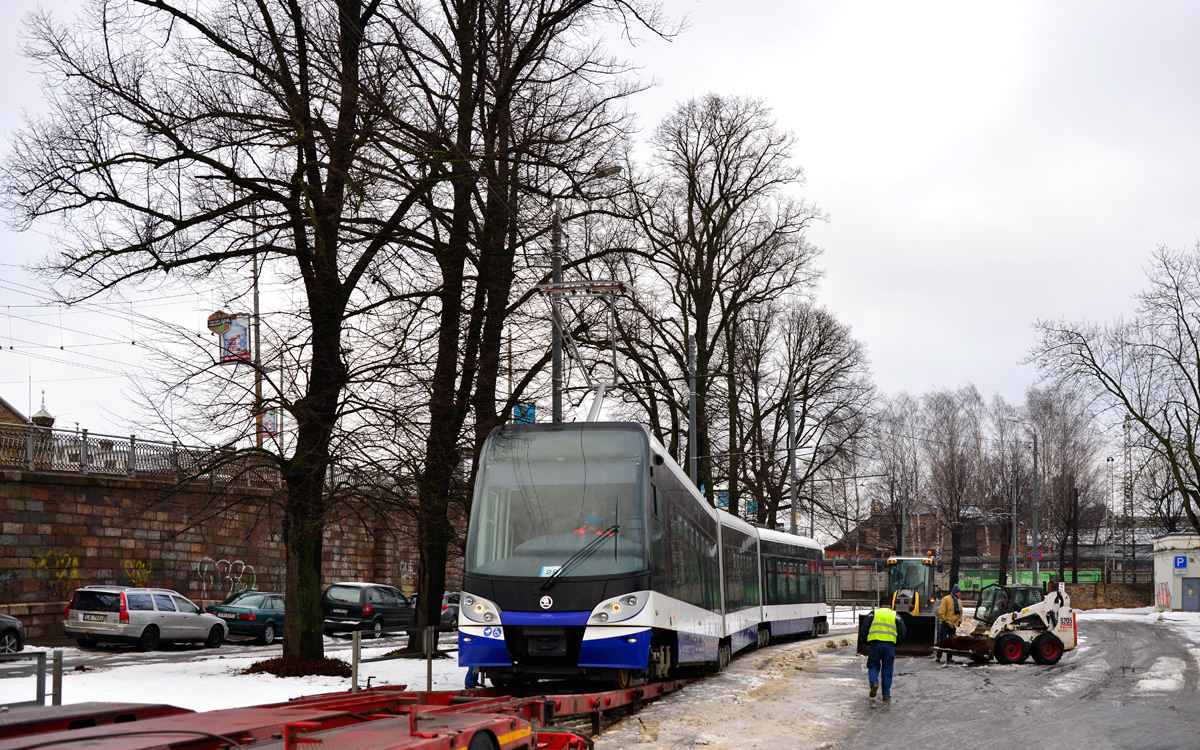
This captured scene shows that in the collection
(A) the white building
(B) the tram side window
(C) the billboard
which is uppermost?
(C) the billboard

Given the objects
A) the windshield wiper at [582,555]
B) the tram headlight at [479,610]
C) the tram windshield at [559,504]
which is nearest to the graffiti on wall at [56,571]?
the tram windshield at [559,504]

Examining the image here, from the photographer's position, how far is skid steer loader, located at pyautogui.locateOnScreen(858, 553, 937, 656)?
2512 centimetres

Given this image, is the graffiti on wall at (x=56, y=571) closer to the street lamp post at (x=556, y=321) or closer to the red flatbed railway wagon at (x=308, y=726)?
the street lamp post at (x=556, y=321)

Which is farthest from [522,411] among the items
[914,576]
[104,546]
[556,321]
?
[914,576]

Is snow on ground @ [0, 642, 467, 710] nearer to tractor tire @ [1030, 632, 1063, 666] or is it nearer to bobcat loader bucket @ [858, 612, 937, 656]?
bobcat loader bucket @ [858, 612, 937, 656]

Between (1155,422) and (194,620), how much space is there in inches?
1345

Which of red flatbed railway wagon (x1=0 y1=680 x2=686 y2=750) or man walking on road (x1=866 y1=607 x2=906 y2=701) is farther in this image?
man walking on road (x1=866 y1=607 x2=906 y2=701)

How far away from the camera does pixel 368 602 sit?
96.6 ft

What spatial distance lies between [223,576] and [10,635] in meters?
12.0

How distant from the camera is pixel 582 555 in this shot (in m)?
12.8

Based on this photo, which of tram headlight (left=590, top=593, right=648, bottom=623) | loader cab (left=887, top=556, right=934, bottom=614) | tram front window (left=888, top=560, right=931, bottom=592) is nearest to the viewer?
tram headlight (left=590, top=593, right=648, bottom=623)

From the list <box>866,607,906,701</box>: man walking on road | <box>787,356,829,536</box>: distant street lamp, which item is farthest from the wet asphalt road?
<box>787,356,829,536</box>: distant street lamp

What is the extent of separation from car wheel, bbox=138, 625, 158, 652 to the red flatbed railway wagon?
57.9 ft

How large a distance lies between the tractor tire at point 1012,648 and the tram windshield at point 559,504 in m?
13.2
